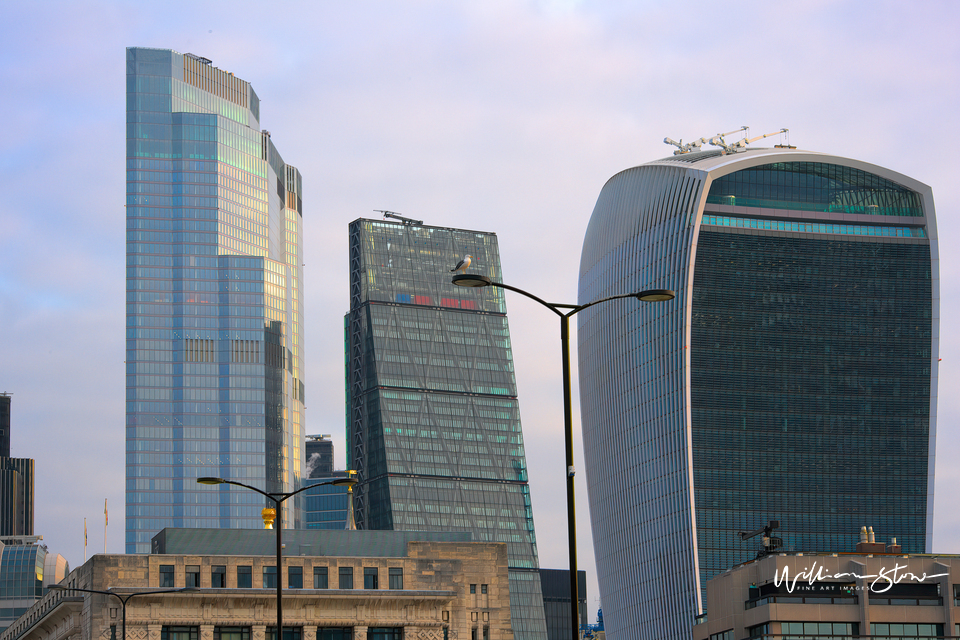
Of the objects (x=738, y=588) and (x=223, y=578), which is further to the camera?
(x=738, y=588)

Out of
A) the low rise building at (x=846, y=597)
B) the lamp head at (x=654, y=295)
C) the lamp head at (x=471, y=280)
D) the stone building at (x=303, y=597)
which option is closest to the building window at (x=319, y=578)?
the stone building at (x=303, y=597)

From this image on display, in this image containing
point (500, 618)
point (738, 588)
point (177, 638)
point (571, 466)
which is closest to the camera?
point (571, 466)

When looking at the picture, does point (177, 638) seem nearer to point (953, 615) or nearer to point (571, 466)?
point (953, 615)

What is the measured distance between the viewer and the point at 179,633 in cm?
12006

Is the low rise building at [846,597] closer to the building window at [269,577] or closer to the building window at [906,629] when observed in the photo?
the building window at [906,629]

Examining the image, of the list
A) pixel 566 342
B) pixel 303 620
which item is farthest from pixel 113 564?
pixel 566 342

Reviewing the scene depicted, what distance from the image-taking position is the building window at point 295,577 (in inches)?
4899

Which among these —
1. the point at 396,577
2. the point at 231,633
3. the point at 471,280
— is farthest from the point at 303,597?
the point at 471,280

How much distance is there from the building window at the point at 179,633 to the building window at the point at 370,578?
558 inches

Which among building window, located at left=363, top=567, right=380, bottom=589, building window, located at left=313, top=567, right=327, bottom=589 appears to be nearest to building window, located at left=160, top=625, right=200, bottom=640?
building window, located at left=313, top=567, right=327, bottom=589

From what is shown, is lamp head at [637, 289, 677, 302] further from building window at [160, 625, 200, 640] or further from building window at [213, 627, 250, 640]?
building window at [160, 625, 200, 640]

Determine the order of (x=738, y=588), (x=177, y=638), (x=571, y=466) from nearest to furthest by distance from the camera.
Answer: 1. (x=571, y=466)
2. (x=177, y=638)
3. (x=738, y=588)

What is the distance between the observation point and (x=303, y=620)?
122312mm

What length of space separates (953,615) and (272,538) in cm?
5934
